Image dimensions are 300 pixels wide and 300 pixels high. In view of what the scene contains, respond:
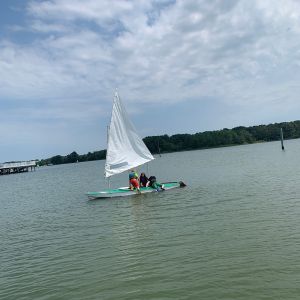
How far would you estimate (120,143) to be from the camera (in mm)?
32562

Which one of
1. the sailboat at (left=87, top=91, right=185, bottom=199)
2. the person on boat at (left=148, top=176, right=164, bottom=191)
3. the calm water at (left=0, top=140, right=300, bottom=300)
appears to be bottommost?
the calm water at (left=0, top=140, right=300, bottom=300)

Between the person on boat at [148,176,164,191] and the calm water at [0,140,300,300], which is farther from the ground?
the person on boat at [148,176,164,191]

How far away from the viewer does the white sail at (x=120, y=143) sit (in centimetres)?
3216

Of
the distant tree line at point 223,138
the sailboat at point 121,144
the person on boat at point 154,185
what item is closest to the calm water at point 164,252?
the person on boat at point 154,185

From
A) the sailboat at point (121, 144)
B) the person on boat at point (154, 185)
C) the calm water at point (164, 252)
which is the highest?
the sailboat at point (121, 144)

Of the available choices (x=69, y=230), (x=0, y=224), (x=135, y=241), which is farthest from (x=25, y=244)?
(x=0, y=224)

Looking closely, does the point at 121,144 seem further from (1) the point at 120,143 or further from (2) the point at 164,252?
(2) the point at 164,252

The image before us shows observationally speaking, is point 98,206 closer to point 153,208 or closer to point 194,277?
point 153,208

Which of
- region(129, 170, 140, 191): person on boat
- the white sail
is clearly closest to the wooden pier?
the white sail

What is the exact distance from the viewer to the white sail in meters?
32.2

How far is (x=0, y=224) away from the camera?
24.2 meters

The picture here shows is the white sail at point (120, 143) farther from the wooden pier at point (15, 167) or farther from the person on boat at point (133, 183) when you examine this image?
the wooden pier at point (15, 167)

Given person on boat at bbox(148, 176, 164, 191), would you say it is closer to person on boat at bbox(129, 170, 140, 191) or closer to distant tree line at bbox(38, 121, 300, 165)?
person on boat at bbox(129, 170, 140, 191)

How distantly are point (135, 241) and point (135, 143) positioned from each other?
59.7 ft
